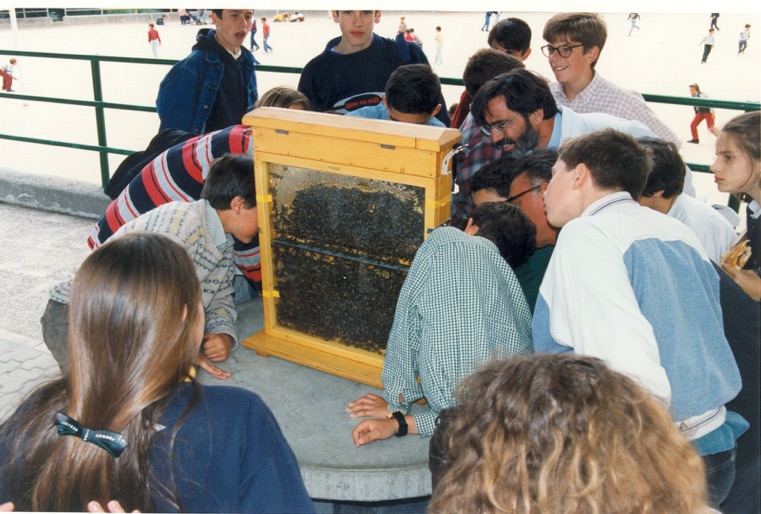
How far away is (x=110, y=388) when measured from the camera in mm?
1506

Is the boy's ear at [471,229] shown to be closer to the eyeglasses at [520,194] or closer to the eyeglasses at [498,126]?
the eyeglasses at [520,194]

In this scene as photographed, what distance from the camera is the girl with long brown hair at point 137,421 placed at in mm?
1511

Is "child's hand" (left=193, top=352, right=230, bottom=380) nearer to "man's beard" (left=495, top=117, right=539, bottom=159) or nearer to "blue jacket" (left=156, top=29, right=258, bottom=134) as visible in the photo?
"man's beard" (left=495, top=117, right=539, bottom=159)

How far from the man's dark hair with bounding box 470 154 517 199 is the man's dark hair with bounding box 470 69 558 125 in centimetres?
45

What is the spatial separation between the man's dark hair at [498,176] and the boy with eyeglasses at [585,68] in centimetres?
125

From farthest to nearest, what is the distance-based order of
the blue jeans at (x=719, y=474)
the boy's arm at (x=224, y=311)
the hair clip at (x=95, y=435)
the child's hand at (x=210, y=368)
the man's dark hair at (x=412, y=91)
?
the man's dark hair at (x=412, y=91)
the boy's arm at (x=224, y=311)
the child's hand at (x=210, y=368)
the blue jeans at (x=719, y=474)
the hair clip at (x=95, y=435)

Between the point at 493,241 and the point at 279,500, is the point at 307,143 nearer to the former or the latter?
the point at 493,241

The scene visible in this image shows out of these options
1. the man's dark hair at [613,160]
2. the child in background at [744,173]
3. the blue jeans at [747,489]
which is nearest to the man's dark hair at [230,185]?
the man's dark hair at [613,160]

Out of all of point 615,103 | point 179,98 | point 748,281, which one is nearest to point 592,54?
point 615,103

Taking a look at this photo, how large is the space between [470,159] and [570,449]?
8.29 ft

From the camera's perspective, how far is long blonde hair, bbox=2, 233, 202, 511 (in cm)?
151

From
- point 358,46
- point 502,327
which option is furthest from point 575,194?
point 358,46

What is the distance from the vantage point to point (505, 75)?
3391 mm

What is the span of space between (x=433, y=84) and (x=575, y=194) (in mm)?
1553
